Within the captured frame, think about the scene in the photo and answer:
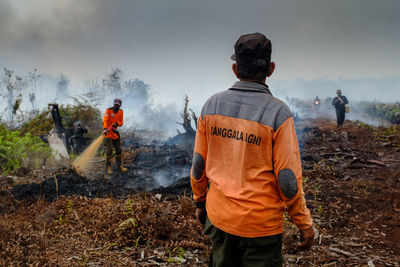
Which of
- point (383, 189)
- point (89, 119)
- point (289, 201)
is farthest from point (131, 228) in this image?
point (89, 119)

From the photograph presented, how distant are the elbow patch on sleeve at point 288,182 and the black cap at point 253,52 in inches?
25.5

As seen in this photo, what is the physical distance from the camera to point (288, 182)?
156 centimetres

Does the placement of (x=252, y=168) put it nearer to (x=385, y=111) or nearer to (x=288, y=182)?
(x=288, y=182)

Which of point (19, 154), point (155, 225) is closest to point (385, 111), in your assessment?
point (155, 225)

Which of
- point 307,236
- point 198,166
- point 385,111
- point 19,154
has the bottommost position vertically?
point 19,154

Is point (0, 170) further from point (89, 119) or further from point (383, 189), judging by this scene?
point (383, 189)

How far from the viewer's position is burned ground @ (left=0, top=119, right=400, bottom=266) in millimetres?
3314

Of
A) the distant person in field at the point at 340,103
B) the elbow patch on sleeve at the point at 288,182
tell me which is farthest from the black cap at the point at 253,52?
the distant person in field at the point at 340,103

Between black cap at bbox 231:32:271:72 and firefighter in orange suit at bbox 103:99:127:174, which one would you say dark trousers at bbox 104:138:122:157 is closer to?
firefighter in orange suit at bbox 103:99:127:174

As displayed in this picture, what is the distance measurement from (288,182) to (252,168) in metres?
0.21

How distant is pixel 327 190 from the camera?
5867mm

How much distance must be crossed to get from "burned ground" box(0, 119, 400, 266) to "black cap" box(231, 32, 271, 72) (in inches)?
97.8

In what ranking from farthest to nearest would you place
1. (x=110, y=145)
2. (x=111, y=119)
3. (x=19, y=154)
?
(x=19, y=154), (x=110, y=145), (x=111, y=119)

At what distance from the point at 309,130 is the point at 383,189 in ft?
30.1
